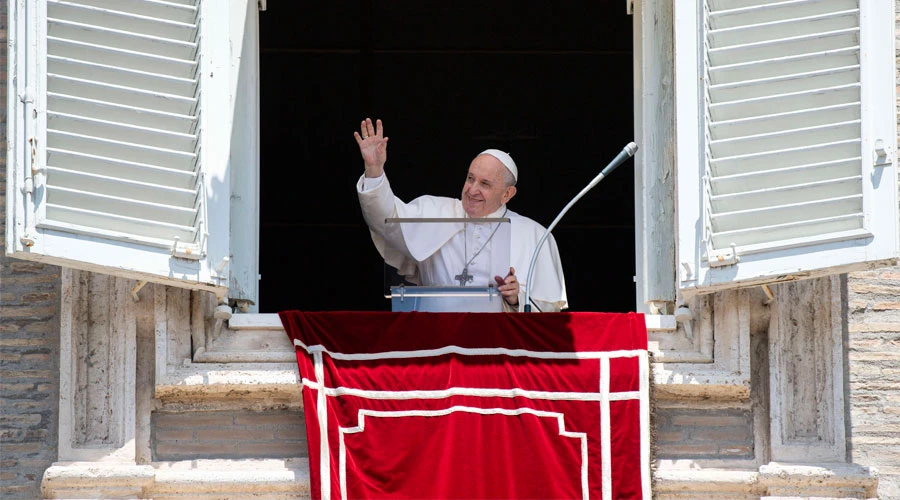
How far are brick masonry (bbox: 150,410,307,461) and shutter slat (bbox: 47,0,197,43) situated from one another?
149 cm

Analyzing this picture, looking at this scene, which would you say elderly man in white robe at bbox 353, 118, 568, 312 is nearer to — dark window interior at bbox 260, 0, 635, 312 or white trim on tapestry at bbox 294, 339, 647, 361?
white trim on tapestry at bbox 294, 339, 647, 361

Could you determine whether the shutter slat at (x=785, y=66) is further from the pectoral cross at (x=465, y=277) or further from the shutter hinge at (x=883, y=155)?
the pectoral cross at (x=465, y=277)

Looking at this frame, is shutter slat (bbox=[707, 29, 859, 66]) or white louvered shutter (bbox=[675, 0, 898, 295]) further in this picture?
shutter slat (bbox=[707, 29, 859, 66])

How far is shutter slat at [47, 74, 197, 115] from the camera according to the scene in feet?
24.5

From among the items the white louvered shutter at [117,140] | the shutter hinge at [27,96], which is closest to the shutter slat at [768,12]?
the white louvered shutter at [117,140]

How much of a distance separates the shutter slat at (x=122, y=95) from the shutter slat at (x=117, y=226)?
46cm

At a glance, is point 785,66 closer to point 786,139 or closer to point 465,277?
point 786,139

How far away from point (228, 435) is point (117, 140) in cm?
124

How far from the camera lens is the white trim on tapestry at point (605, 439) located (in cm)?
757

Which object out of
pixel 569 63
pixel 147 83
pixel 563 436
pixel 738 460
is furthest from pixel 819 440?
pixel 569 63

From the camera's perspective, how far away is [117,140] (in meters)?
7.54

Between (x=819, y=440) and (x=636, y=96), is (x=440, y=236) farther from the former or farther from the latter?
(x=819, y=440)

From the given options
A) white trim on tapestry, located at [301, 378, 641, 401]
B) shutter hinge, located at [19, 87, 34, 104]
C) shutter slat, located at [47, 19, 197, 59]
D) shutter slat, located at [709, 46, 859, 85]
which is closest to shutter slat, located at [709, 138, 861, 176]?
shutter slat, located at [709, 46, 859, 85]

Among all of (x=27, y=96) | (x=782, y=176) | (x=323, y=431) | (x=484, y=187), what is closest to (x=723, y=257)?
(x=782, y=176)
